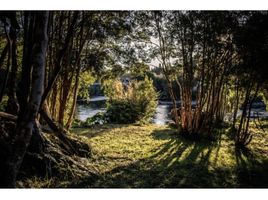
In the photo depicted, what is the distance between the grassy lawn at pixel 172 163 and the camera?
17.5 ft

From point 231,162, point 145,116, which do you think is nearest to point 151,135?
point 231,162

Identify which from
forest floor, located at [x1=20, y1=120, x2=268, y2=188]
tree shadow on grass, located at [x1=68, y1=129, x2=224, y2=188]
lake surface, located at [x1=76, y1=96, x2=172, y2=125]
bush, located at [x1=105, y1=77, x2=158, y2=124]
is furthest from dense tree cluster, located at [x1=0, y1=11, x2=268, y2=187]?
lake surface, located at [x1=76, y1=96, x2=172, y2=125]

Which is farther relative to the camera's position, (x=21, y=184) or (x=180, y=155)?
(x=180, y=155)

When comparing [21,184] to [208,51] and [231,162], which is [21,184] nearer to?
[231,162]

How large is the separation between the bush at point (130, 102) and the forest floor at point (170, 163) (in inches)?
178

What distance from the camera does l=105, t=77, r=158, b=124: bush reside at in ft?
49.2

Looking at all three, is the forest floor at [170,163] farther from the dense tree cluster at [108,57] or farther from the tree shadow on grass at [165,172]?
the dense tree cluster at [108,57]

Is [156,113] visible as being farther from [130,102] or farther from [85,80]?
[85,80]

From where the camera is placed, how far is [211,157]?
24.5 ft

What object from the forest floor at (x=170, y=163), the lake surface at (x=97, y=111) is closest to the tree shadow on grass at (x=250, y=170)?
the forest floor at (x=170, y=163)

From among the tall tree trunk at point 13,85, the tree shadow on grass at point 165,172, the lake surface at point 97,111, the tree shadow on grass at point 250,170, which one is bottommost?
the lake surface at point 97,111
